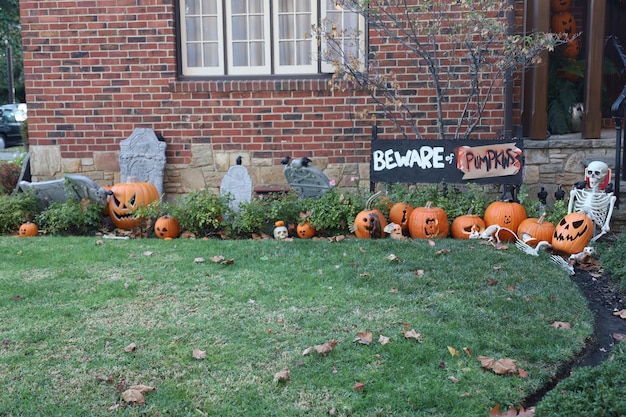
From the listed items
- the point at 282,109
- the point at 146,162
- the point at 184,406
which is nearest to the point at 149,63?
the point at 146,162

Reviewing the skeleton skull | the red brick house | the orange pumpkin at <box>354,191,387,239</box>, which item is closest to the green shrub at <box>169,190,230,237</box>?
the red brick house

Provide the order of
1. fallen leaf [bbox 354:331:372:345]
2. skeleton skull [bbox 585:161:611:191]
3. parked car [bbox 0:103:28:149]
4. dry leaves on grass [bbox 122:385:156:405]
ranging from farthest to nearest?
1. parked car [bbox 0:103:28:149]
2. skeleton skull [bbox 585:161:611:191]
3. fallen leaf [bbox 354:331:372:345]
4. dry leaves on grass [bbox 122:385:156:405]

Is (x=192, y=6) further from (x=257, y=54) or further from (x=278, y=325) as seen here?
(x=278, y=325)

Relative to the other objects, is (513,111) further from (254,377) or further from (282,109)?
(254,377)

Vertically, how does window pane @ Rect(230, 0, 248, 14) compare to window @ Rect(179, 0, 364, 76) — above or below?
above

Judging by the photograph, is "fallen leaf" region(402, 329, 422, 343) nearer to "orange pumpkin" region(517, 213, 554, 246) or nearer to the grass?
the grass

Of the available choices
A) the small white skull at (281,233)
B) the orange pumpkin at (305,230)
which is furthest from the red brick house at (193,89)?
the small white skull at (281,233)

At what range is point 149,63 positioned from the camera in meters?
7.84

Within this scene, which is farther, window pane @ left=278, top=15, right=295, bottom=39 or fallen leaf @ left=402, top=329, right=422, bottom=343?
window pane @ left=278, top=15, right=295, bottom=39

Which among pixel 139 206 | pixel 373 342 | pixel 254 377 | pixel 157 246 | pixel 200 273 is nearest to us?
pixel 254 377

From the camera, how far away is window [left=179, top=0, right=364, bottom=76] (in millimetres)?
7809

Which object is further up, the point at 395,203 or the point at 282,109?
the point at 282,109

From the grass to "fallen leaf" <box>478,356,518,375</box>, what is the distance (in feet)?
0.11

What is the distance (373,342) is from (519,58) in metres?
4.15
